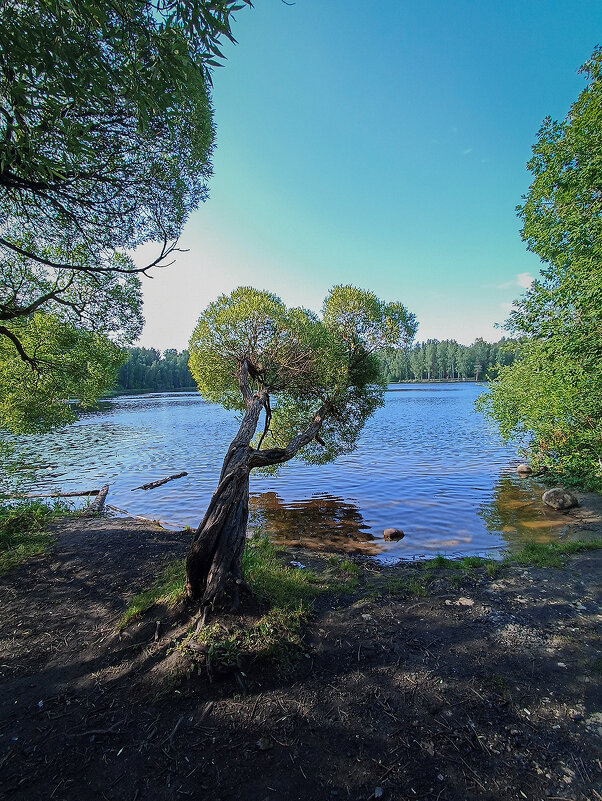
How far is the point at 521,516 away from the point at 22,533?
1872 cm

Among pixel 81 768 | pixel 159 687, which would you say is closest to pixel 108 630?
pixel 159 687

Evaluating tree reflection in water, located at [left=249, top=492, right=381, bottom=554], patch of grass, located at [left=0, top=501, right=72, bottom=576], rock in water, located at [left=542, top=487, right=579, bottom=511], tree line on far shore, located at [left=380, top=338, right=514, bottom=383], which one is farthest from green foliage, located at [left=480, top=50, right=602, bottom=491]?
tree line on far shore, located at [left=380, top=338, right=514, bottom=383]

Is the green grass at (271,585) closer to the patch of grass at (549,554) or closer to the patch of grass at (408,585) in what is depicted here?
the patch of grass at (408,585)

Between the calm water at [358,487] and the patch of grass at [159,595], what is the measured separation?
22.6ft

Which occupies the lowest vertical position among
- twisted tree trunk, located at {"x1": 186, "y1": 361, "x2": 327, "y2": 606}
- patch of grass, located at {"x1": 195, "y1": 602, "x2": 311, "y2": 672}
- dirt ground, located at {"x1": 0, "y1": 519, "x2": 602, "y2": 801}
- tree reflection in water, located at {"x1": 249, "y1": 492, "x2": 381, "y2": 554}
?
tree reflection in water, located at {"x1": 249, "y1": 492, "x2": 381, "y2": 554}

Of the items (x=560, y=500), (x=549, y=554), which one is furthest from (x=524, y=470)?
(x=549, y=554)

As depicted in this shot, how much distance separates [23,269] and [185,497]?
12.8m

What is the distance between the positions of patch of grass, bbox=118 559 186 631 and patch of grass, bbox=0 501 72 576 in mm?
3587

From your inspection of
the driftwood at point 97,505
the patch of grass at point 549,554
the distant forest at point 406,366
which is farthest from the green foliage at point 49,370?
the distant forest at point 406,366

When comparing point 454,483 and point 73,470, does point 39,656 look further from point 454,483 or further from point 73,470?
point 73,470

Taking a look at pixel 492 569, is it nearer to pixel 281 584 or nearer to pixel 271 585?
pixel 281 584

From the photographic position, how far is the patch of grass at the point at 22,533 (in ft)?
27.8

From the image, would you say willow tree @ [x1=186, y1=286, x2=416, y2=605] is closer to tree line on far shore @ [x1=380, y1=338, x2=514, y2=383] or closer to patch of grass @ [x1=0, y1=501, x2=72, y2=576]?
patch of grass @ [x1=0, y1=501, x2=72, y2=576]

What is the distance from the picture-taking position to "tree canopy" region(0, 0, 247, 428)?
317 centimetres
